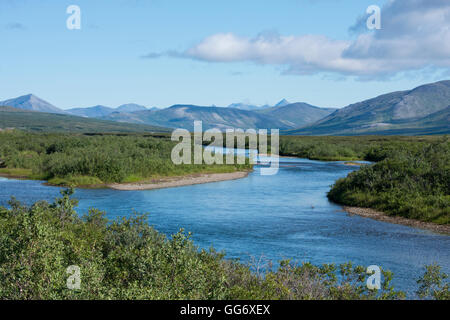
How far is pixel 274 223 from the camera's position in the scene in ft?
122

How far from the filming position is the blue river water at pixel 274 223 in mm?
27781

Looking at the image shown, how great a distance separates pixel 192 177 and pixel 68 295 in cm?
5651

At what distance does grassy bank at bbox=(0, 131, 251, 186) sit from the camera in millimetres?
61750

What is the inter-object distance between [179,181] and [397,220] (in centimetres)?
3247

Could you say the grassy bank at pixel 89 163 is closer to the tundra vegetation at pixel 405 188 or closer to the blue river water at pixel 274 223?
the blue river water at pixel 274 223

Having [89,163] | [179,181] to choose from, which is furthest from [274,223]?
[89,163]

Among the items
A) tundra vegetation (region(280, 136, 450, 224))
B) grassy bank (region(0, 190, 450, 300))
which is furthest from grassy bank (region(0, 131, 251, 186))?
grassy bank (region(0, 190, 450, 300))

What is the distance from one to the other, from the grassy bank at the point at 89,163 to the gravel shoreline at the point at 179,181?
5.71ft

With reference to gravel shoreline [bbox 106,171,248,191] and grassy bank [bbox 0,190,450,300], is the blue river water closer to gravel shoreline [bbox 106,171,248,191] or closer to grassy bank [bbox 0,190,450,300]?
gravel shoreline [bbox 106,171,248,191]

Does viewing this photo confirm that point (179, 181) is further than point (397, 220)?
Yes

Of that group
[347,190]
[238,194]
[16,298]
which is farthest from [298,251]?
[238,194]

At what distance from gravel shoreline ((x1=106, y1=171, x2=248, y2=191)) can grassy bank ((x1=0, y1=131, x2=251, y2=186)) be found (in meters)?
1.74

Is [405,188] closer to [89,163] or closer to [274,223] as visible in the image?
[274,223]

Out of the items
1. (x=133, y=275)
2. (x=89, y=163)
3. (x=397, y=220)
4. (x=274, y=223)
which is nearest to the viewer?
(x=133, y=275)
